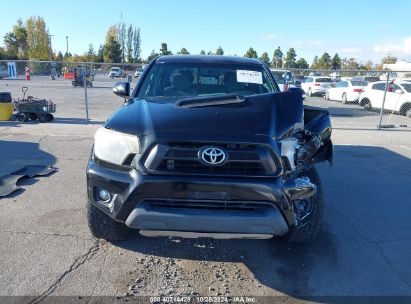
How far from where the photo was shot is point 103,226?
350 centimetres

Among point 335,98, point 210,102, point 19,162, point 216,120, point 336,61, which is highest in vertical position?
point 336,61

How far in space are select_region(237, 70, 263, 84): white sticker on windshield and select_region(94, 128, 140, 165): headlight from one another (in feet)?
6.46

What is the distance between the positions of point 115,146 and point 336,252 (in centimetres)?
238

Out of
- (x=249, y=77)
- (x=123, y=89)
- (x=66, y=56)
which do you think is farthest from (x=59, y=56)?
(x=249, y=77)

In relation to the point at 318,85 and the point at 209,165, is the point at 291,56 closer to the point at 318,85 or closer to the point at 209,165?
the point at 318,85

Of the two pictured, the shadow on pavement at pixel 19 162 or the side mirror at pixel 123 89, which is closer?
the side mirror at pixel 123 89

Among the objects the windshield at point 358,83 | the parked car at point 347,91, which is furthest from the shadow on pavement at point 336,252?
the windshield at point 358,83

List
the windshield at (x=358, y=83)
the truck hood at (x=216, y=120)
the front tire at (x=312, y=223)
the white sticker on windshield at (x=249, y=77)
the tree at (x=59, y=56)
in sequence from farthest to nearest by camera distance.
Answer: the tree at (x=59, y=56) < the windshield at (x=358, y=83) < the white sticker on windshield at (x=249, y=77) < the front tire at (x=312, y=223) < the truck hood at (x=216, y=120)

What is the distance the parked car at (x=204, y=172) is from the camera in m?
2.87

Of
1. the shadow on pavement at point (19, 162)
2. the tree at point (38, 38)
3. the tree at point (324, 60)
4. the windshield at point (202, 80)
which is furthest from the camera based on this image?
the tree at point (324, 60)

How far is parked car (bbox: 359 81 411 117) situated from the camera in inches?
695

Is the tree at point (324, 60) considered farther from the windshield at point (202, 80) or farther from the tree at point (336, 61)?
the windshield at point (202, 80)

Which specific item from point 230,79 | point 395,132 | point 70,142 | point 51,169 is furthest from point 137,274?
point 395,132

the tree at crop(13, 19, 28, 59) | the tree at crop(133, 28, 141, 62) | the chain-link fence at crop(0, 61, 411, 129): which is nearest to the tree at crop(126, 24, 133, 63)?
the tree at crop(133, 28, 141, 62)
